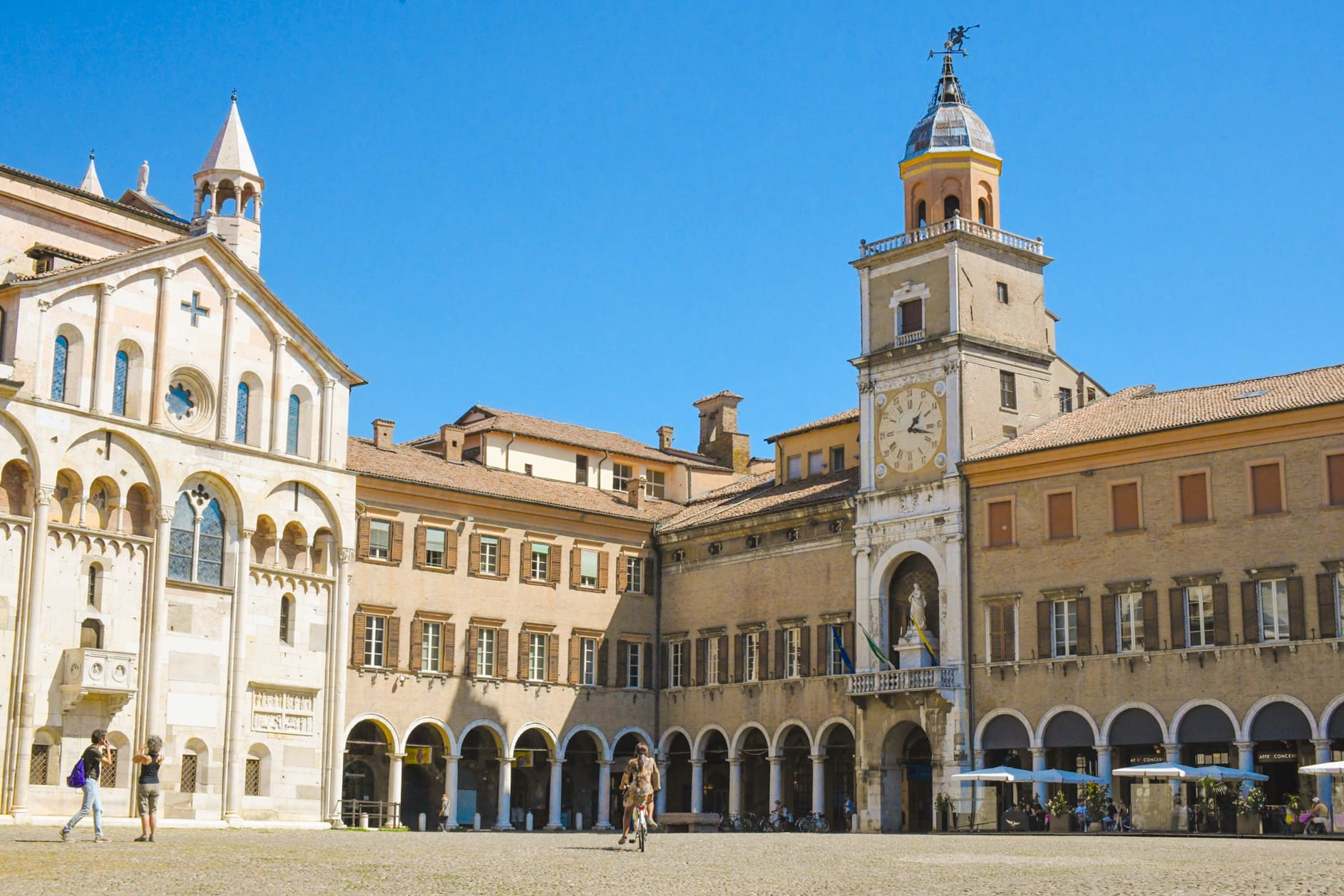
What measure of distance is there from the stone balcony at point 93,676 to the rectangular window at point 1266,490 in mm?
27347

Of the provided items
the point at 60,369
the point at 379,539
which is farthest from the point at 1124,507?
the point at 60,369

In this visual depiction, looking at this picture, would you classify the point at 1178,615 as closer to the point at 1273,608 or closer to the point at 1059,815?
the point at 1273,608

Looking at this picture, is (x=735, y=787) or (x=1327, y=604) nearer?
(x=1327, y=604)

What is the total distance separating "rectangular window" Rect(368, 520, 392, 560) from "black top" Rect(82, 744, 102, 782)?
87.0 feet

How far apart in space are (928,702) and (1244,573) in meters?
9.97

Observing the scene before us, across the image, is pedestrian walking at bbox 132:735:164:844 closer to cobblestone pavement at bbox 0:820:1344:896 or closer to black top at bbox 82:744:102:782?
cobblestone pavement at bbox 0:820:1344:896

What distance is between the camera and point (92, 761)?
25.6 meters

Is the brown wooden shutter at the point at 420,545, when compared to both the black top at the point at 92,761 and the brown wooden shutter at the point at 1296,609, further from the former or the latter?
the black top at the point at 92,761

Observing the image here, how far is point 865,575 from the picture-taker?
52781 mm

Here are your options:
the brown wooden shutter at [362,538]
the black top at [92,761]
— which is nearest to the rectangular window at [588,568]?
the brown wooden shutter at [362,538]

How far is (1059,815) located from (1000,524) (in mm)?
8461

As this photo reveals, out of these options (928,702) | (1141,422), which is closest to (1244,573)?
(1141,422)

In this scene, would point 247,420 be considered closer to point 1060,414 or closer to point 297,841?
point 297,841

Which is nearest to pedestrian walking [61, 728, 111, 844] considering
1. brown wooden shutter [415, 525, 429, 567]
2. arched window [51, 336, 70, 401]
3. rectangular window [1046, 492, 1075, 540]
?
arched window [51, 336, 70, 401]
